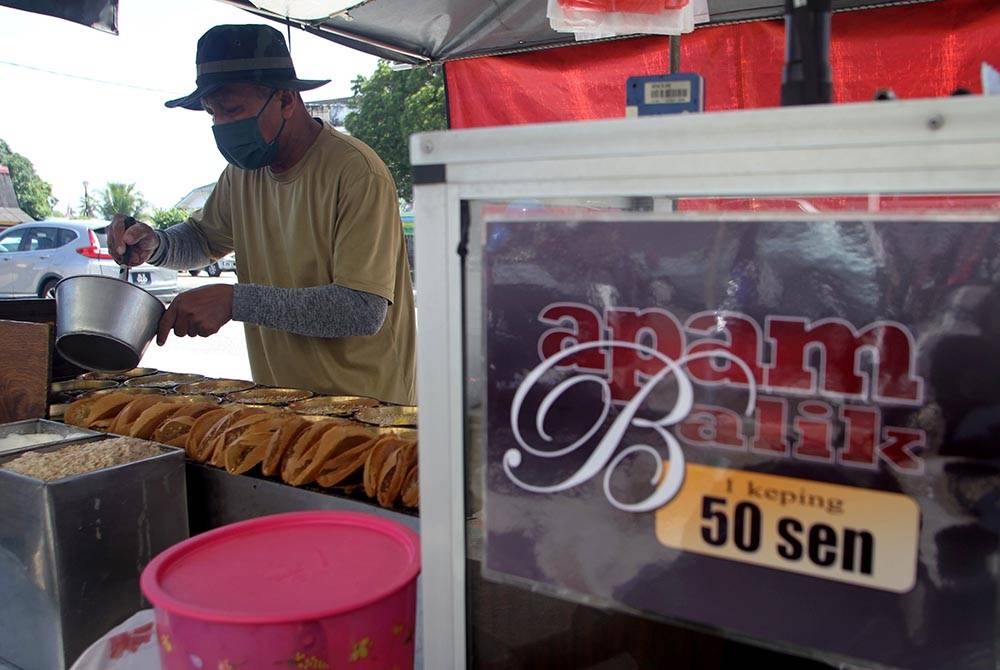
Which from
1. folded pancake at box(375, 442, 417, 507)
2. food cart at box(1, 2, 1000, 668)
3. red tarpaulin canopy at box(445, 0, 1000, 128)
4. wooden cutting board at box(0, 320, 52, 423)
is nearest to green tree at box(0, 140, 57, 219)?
red tarpaulin canopy at box(445, 0, 1000, 128)

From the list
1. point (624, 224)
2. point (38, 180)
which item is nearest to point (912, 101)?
point (624, 224)

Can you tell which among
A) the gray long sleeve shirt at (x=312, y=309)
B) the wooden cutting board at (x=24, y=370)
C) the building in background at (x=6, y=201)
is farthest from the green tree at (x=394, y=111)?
the wooden cutting board at (x=24, y=370)

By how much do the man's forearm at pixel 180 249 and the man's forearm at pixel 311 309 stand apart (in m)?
0.78

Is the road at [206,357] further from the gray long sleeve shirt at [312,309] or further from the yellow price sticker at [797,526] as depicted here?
the yellow price sticker at [797,526]

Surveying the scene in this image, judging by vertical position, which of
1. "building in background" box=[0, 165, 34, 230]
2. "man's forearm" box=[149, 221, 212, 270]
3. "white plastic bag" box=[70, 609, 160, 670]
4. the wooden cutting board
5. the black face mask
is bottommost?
"white plastic bag" box=[70, 609, 160, 670]

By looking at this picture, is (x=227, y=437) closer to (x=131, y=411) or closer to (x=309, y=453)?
(x=309, y=453)

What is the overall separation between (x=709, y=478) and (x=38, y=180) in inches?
2595

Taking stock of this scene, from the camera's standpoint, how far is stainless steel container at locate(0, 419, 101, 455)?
1802 mm

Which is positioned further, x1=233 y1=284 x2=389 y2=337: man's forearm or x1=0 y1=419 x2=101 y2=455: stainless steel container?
x1=233 y1=284 x2=389 y2=337: man's forearm

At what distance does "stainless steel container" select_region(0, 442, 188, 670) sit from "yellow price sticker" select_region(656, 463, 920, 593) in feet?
3.80

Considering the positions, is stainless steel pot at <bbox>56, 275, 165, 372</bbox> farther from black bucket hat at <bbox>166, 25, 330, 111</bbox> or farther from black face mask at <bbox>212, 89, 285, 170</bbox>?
black bucket hat at <bbox>166, 25, 330, 111</bbox>

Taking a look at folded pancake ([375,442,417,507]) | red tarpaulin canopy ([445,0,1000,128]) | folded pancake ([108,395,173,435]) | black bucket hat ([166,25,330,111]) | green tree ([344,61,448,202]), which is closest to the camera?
folded pancake ([375,442,417,507])

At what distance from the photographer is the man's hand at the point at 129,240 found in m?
2.63

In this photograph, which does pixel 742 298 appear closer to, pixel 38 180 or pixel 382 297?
pixel 382 297
